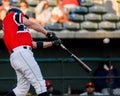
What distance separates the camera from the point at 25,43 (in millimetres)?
6270

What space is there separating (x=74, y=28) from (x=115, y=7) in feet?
4.60

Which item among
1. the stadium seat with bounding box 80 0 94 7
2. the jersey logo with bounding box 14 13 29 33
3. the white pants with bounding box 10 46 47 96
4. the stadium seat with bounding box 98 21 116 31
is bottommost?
the stadium seat with bounding box 98 21 116 31

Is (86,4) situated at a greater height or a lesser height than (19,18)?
lesser

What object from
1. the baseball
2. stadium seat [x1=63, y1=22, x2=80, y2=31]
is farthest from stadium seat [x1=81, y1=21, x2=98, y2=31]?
the baseball

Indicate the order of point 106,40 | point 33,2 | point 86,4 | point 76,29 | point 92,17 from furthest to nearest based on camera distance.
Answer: point 33,2, point 86,4, point 92,17, point 76,29, point 106,40

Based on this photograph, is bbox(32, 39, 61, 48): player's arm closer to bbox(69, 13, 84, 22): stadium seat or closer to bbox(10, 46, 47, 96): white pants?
bbox(10, 46, 47, 96): white pants

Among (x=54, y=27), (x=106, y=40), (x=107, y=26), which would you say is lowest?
(x=106, y=40)

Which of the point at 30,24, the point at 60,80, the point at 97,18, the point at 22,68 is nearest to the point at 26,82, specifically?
the point at 22,68

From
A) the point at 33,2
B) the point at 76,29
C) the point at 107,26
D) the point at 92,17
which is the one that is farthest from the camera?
the point at 33,2

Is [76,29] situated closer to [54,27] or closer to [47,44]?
[54,27]

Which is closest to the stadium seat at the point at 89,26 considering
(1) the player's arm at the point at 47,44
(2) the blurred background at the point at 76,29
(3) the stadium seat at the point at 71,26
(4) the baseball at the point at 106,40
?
(2) the blurred background at the point at 76,29

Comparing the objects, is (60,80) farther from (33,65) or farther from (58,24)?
(33,65)

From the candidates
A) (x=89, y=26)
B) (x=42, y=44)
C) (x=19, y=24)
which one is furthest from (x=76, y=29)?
(x=19, y=24)

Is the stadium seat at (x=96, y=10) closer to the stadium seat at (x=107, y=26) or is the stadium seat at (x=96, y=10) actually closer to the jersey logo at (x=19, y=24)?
the stadium seat at (x=107, y=26)
